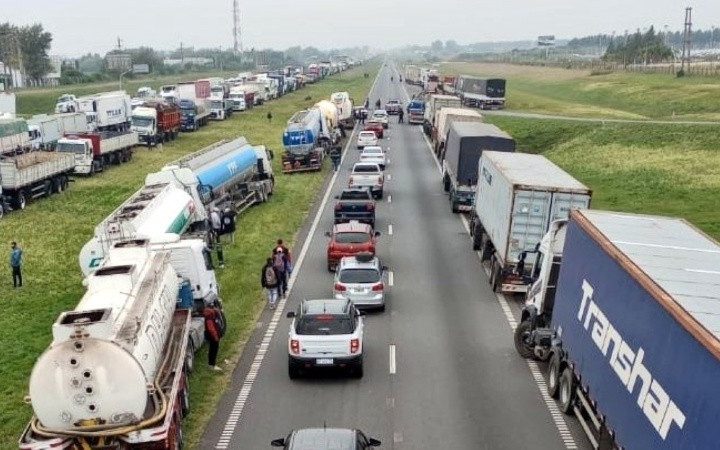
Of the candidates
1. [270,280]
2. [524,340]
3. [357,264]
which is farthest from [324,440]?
[357,264]

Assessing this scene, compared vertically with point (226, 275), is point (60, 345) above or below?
above

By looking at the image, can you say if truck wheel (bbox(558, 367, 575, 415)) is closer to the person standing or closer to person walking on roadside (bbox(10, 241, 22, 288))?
the person standing

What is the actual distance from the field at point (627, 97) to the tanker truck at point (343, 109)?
75.4 feet

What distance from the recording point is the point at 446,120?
49781 mm

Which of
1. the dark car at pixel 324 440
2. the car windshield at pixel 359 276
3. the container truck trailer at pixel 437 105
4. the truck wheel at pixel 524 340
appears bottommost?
the truck wheel at pixel 524 340

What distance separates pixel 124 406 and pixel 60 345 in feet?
4.60

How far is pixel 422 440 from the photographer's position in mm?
14797

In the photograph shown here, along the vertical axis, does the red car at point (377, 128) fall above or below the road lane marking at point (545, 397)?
above

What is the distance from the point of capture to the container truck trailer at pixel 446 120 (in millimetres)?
48844

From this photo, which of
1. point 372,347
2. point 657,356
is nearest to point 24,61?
point 372,347

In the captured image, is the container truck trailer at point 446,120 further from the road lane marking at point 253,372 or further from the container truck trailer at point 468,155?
the road lane marking at point 253,372

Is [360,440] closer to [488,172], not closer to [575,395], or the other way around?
[575,395]

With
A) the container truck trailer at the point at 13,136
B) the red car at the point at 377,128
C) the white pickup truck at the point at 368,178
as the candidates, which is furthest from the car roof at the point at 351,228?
the red car at the point at 377,128

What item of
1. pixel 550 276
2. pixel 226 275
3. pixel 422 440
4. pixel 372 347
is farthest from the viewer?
pixel 226 275
